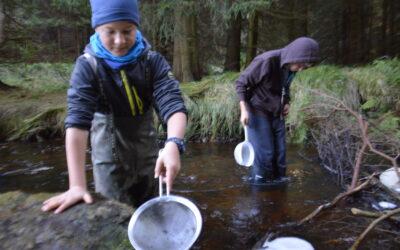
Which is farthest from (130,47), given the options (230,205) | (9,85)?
(9,85)

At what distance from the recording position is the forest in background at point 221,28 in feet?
31.7

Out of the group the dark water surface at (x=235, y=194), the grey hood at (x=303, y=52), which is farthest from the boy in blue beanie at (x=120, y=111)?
the grey hood at (x=303, y=52)

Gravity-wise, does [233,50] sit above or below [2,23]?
below

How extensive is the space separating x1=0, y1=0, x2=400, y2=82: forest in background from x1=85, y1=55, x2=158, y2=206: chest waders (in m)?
5.78

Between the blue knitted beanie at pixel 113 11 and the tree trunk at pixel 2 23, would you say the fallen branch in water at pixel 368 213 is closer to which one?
the blue knitted beanie at pixel 113 11

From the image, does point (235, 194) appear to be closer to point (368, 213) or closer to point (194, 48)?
point (368, 213)

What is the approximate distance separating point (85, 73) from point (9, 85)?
1035cm

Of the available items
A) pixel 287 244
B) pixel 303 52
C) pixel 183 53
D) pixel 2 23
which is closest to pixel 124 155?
pixel 287 244

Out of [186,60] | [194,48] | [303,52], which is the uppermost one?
[194,48]

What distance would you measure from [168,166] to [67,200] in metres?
0.54

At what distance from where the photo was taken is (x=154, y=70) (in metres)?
2.40

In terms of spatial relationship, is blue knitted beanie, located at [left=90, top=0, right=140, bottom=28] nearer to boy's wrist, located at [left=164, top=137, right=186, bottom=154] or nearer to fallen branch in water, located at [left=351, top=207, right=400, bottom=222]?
boy's wrist, located at [left=164, top=137, right=186, bottom=154]

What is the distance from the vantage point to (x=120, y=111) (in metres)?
2.54

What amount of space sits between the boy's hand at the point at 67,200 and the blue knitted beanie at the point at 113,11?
2.80ft
